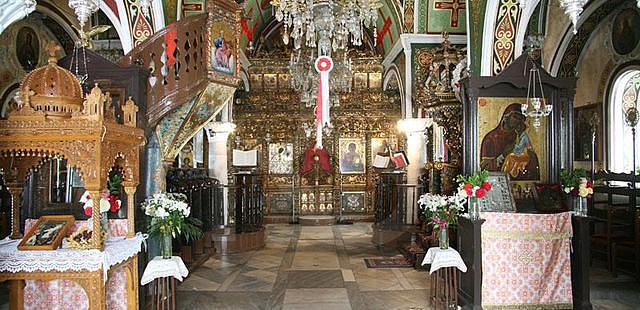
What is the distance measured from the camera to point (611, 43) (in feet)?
29.2

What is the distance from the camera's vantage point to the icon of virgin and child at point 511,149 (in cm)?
587

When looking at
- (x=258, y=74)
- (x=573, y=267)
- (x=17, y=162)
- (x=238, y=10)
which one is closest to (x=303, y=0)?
(x=238, y=10)

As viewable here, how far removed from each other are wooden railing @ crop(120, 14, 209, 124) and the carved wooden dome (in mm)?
1142

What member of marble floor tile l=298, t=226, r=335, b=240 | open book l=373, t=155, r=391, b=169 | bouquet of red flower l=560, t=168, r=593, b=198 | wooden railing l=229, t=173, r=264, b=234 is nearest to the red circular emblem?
wooden railing l=229, t=173, r=264, b=234

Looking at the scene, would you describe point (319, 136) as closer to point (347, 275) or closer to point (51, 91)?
point (347, 275)

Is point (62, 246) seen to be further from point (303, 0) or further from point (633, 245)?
point (633, 245)

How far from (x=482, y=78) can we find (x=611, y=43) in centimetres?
485

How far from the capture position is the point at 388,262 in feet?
26.1

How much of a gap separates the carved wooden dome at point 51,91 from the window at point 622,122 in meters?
8.78

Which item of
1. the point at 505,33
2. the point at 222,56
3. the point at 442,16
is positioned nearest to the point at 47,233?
the point at 222,56

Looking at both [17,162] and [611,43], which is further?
[611,43]

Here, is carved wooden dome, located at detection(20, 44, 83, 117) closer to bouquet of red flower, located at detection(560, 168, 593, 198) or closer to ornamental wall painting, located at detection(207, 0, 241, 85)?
ornamental wall painting, located at detection(207, 0, 241, 85)

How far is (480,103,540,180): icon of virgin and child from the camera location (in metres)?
5.87

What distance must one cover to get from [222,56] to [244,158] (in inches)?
311
